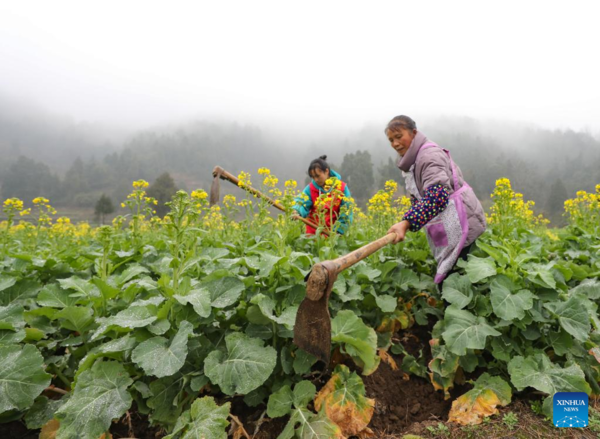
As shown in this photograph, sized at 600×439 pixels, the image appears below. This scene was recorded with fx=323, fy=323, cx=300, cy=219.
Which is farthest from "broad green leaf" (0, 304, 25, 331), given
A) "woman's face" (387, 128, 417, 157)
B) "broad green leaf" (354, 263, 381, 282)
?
"woman's face" (387, 128, 417, 157)

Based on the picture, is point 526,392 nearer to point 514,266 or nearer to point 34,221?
point 514,266

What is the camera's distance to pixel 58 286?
216cm

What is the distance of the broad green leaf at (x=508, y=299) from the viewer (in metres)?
2.12

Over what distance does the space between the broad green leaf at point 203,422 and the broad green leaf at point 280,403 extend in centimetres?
30

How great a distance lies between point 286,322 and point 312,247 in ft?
5.67

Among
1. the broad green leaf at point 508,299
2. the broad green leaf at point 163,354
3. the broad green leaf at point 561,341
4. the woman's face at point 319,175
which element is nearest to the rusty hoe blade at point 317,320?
the broad green leaf at point 163,354

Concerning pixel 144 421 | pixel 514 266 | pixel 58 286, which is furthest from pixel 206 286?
pixel 514 266

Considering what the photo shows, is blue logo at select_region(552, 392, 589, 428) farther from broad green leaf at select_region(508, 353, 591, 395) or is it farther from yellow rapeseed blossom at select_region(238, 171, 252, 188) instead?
yellow rapeseed blossom at select_region(238, 171, 252, 188)

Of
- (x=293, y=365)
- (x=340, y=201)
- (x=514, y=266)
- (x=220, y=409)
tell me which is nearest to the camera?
(x=220, y=409)

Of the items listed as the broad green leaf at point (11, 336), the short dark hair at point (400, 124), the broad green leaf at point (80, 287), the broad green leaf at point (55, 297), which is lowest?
the broad green leaf at point (11, 336)

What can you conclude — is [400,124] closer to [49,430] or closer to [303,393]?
[303,393]

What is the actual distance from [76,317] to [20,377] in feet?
1.18

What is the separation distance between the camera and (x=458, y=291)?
8.36 ft

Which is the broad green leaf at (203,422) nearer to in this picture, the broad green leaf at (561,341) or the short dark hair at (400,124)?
the broad green leaf at (561,341)
